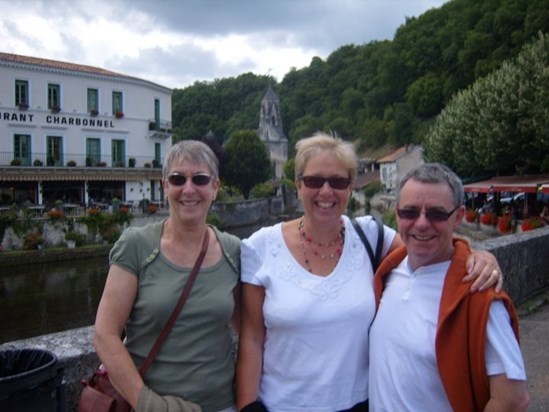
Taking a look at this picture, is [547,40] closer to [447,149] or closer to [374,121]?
[447,149]

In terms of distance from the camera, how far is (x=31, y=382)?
2.16m

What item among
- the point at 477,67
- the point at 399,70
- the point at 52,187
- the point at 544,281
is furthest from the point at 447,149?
the point at 399,70

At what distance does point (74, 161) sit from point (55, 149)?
1.50 metres

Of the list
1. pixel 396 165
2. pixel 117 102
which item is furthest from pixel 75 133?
pixel 396 165

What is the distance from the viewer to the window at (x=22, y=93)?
32.8m

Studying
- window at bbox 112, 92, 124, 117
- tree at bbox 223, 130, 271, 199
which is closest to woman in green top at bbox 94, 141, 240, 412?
window at bbox 112, 92, 124, 117

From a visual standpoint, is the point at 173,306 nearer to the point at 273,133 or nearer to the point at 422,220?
the point at 422,220

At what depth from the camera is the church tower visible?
8675 cm

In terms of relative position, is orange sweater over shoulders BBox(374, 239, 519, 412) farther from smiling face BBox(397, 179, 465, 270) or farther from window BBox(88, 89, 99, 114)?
window BBox(88, 89, 99, 114)

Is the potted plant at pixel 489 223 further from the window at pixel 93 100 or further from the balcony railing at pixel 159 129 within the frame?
the window at pixel 93 100

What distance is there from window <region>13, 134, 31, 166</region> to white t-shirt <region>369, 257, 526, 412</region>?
3427 cm

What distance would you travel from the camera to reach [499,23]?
51094 millimetres

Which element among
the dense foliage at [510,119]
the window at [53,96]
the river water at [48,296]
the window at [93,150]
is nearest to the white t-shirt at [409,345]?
the river water at [48,296]

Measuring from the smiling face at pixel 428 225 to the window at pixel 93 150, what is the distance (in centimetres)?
3519
